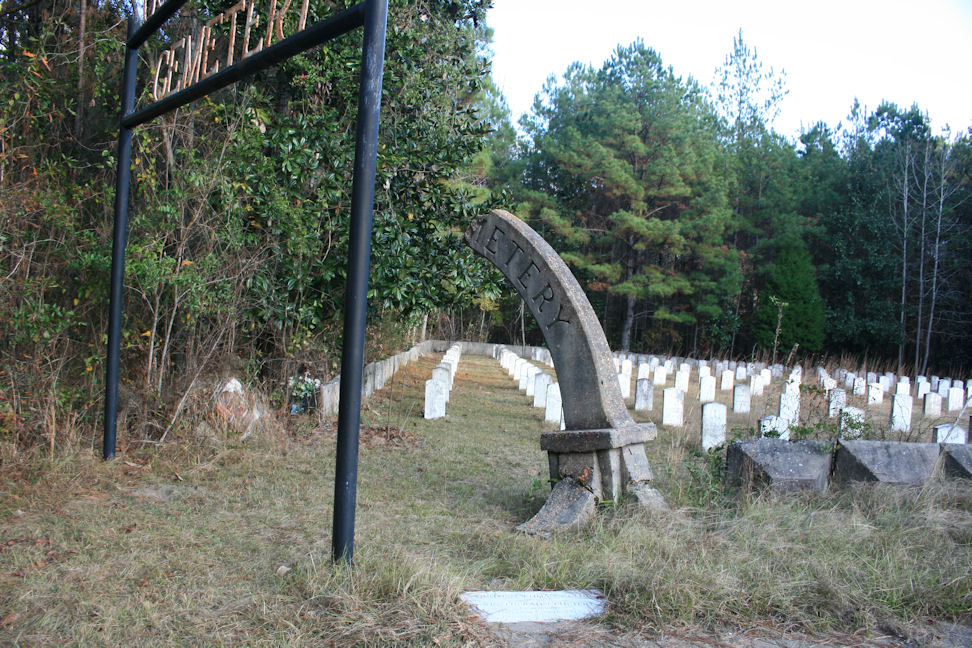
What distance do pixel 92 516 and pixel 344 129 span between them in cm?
542

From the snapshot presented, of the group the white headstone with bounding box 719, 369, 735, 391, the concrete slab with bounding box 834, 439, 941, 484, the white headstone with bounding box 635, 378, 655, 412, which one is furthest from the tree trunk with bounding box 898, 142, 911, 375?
the concrete slab with bounding box 834, 439, 941, 484

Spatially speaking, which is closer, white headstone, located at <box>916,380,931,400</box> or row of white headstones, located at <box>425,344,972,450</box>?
row of white headstones, located at <box>425,344,972,450</box>

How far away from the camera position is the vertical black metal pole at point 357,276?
3.22 meters

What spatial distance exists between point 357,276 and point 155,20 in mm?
3523

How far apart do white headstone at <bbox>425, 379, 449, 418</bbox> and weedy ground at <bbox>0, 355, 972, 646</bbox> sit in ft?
10.9

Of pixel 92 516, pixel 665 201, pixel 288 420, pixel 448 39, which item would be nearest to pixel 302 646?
pixel 92 516

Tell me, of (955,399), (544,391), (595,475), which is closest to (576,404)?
(595,475)

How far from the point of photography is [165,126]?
20.9 ft

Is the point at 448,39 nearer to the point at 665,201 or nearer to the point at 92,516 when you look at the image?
the point at 92,516

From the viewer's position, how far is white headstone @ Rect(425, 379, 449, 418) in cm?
930

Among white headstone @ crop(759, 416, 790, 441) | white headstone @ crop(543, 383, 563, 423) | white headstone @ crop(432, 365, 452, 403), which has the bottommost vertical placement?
white headstone @ crop(543, 383, 563, 423)

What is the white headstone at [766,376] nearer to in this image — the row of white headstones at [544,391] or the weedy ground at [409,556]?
the row of white headstones at [544,391]

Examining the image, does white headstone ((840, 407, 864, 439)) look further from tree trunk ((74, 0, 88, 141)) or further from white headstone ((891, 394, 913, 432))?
tree trunk ((74, 0, 88, 141))

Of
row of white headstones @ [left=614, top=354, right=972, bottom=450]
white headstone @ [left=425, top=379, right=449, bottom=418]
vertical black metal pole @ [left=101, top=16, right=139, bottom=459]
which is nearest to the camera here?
vertical black metal pole @ [left=101, top=16, right=139, bottom=459]
